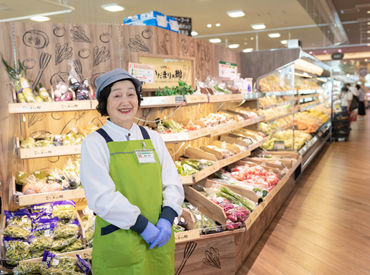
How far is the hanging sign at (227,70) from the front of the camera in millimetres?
4812

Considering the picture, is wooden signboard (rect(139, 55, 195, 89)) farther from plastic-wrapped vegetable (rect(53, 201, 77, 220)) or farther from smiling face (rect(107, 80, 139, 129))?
smiling face (rect(107, 80, 139, 129))

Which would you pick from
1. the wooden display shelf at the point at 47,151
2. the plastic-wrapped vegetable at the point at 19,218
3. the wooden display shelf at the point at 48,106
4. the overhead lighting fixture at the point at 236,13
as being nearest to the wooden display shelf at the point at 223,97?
the wooden display shelf at the point at 48,106

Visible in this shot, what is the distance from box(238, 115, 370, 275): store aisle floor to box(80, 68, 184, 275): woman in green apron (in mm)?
1578

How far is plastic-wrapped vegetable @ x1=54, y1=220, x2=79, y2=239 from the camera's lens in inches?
102

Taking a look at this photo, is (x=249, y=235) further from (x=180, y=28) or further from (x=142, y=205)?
(x=180, y=28)

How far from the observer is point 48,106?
2660 millimetres

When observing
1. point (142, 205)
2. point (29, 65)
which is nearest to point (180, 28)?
point (29, 65)

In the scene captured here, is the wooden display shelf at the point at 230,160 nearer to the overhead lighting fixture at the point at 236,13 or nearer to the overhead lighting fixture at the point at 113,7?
the overhead lighting fixture at the point at 113,7

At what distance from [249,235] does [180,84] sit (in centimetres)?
159

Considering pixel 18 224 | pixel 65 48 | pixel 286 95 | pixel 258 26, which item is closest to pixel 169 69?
pixel 65 48

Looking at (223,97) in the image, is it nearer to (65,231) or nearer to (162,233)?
(65,231)

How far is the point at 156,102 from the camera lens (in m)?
3.10

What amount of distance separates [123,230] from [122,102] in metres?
0.65

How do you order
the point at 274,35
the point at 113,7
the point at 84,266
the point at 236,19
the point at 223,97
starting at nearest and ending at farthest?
the point at 84,266 < the point at 223,97 < the point at 113,7 < the point at 274,35 < the point at 236,19
